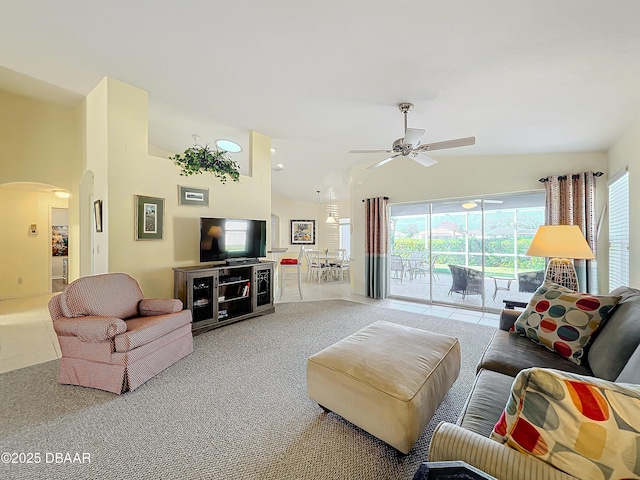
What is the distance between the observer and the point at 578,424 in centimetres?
68

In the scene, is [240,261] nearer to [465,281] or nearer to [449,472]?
[449,472]

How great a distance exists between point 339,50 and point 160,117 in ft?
10.6

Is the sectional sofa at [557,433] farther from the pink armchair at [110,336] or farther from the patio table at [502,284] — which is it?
the patio table at [502,284]

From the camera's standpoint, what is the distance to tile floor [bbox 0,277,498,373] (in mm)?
2854

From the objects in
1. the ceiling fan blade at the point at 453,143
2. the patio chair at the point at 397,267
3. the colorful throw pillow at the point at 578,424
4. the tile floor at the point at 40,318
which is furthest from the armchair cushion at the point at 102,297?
the patio chair at the point at 397,267

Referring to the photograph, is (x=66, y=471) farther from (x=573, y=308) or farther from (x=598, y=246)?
(x=598, y=246)

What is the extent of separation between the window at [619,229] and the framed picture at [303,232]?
7.26 meters

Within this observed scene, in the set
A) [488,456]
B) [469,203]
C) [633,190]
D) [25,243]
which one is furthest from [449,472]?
[25,243]

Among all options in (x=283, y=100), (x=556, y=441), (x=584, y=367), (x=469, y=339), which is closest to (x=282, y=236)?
(x=283, y=100)

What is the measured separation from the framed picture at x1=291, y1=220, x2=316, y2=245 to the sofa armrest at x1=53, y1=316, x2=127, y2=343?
23.7ft

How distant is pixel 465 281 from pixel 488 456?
4.62m

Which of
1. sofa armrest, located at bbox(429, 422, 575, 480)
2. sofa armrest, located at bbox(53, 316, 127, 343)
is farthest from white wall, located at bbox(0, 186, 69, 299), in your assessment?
sofa armrest, located at bbox(429, 422, 575, 480)

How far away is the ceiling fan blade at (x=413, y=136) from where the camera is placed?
9.04 ft

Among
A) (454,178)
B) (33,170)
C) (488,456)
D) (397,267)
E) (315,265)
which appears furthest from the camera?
(315,265)
